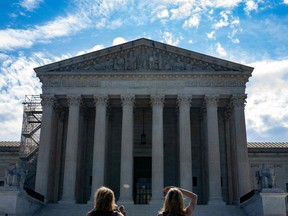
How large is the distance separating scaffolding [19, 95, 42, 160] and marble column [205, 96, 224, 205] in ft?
69.7

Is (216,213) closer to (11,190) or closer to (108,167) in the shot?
(108,167)

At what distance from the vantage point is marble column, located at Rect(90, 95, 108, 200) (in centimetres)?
3912

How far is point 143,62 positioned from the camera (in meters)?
42.0

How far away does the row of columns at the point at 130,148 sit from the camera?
3881 cm

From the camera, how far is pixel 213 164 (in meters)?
39.3

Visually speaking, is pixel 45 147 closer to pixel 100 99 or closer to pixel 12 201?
pixel 100 99

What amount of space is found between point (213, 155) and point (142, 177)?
10095 mm

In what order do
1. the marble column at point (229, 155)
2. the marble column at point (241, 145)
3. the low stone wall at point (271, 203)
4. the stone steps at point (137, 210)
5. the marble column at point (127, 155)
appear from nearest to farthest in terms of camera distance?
the low stone wall at point (271, 203)
the stone steps at point (137, 210)
the marble column at point (127, 155)
the marble column at point (241, 145)
the marble column at point (229, 155)

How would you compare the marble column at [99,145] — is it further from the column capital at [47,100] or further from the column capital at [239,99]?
the column capital at [239,99]

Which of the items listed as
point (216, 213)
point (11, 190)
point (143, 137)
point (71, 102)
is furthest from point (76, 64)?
point (216, 213)

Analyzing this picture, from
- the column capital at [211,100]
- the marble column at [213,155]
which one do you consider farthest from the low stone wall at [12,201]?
the column capital at [211,100]

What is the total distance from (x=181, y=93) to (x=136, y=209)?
12.7m

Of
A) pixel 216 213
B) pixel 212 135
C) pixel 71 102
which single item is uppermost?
pixel 71 102

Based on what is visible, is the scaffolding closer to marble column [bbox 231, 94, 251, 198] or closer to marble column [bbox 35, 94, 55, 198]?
marble column [bbox 35, 94, 55, 198]
